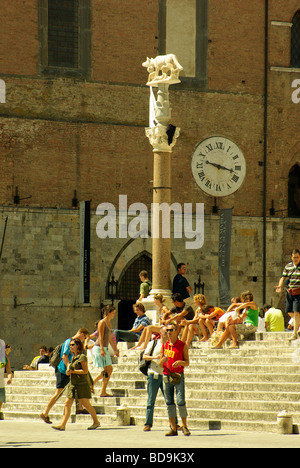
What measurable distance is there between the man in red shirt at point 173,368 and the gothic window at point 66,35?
1738cm

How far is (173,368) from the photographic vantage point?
54.2 ft

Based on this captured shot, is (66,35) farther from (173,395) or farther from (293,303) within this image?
(173,395)

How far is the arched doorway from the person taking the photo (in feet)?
109

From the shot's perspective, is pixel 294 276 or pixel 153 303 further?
pixel 153 303

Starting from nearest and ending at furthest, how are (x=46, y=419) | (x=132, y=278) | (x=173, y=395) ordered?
(x=173, y=395), (x=46, y=419), (x=132, y=278)

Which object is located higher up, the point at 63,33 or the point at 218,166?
the point at 63,33

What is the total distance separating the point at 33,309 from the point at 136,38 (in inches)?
315

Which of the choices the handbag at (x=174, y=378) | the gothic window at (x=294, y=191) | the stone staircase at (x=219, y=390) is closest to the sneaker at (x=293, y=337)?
the stone staircase at (x=219, y=390)

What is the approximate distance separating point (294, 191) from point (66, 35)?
26.1 feet

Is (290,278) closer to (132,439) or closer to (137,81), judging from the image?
(132,439)

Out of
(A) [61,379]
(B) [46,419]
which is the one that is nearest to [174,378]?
(A) [61,379]

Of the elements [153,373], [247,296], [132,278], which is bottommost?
[153,373]

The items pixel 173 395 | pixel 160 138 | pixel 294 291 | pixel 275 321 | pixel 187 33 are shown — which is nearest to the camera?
pixel 173 395

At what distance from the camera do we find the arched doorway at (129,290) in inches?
1307
